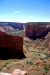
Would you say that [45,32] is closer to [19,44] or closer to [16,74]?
[19,44]

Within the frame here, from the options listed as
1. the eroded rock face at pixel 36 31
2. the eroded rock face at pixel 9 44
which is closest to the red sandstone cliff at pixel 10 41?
the eroded rock face at pixel 9 44

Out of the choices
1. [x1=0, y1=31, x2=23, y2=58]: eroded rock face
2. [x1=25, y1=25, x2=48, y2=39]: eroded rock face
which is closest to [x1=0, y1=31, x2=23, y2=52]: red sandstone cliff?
[x1=0, y1=31, x2=23, y2=58]: eroded rock face

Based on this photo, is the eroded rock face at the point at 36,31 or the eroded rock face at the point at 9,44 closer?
the eroded rock face at the point at 9,44

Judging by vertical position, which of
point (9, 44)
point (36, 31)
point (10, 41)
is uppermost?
point (10, 41)

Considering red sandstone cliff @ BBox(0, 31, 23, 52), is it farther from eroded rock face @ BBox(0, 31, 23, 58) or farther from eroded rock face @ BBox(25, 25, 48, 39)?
eroded rock face @ BBox(25, 25, 48, 39)

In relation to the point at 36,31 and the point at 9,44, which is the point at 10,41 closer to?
the point at 9,44

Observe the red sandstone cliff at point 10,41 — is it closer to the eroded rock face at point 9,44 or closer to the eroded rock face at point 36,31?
the eroded rock face at point 9,44

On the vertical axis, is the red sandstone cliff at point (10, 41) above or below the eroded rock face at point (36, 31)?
above

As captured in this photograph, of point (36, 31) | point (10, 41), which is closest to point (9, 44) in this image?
point (10, 41)

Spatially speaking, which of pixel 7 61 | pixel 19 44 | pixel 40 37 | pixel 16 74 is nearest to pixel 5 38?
pixel 19 44
